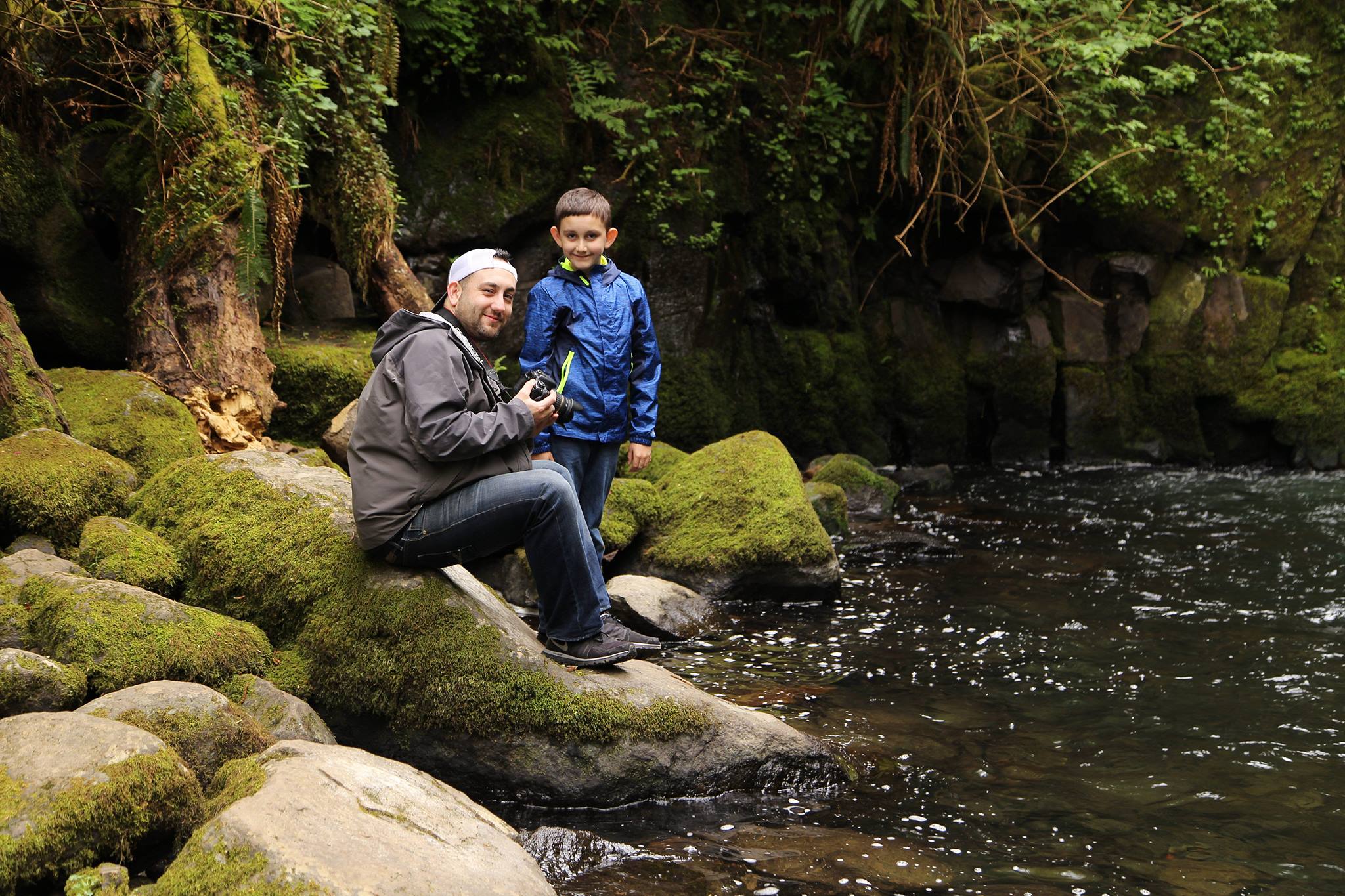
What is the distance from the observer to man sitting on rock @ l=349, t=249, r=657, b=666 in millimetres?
4098

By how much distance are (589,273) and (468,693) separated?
8.28ft

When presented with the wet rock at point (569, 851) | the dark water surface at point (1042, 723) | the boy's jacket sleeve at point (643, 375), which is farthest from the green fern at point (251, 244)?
the wet rock at point (569, 851)

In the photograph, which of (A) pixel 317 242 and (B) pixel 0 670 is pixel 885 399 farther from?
(B) pixel 0 670

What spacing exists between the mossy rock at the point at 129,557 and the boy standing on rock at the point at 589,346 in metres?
1.95

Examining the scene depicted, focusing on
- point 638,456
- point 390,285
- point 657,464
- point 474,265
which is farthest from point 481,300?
point 657,464

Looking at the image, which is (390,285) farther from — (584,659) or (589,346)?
(584,659)

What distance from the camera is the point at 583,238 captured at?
227 inches

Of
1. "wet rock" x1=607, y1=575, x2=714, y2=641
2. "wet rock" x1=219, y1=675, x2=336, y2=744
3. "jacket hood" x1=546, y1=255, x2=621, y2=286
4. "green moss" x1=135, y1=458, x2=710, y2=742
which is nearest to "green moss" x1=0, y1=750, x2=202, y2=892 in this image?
"wet rock" x1=219, y1=675, x2=336, y2=744

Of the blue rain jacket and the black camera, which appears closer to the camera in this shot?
the black camera

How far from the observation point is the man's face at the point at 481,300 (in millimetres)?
4387

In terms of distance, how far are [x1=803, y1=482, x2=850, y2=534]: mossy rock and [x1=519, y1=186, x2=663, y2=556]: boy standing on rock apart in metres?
4.21

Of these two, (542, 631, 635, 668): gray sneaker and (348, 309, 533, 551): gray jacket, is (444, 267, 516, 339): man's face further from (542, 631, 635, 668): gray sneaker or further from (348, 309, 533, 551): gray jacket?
(542, 631, 635, 668): gray sneaker

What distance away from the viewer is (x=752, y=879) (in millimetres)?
3820

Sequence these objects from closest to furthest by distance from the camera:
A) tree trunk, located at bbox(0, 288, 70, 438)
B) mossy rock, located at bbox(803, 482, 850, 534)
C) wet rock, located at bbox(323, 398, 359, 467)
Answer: tree trunk, located at bbox(0, 288, 70, 438)
wet rock, located at bbox(323, 398, 359, 467)
mossy rock, located at bbox(803, 482, 850, 534)
